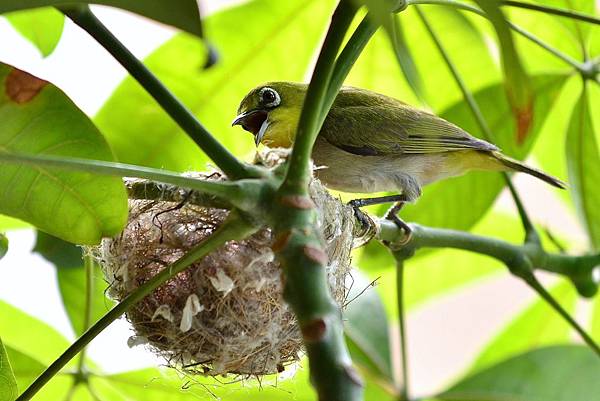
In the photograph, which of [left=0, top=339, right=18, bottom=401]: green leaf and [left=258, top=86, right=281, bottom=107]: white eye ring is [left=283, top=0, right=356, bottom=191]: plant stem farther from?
[left=258, top=86, right=281, bottom=107]: white eye ring

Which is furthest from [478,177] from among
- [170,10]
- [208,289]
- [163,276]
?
[170,10]

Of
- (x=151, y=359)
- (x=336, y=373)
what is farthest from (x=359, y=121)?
(x=336, y=373)

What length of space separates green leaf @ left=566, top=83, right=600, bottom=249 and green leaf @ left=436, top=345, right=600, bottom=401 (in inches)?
9.5

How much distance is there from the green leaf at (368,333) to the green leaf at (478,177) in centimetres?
20

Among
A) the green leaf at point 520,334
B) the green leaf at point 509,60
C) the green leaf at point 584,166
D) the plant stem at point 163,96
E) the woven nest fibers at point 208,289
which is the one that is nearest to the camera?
the green leaf at point 509,60

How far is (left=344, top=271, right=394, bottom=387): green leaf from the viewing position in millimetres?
1672

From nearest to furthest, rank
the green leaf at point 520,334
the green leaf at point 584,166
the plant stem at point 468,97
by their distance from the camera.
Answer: the plant stem at point 468,97 → the green leaf at point 584,166 → the green leaf at point 520,334

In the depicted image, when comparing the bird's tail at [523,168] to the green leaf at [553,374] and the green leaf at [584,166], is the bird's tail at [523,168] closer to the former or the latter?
the green leaf at [584,166]

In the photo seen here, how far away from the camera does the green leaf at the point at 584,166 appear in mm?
1544

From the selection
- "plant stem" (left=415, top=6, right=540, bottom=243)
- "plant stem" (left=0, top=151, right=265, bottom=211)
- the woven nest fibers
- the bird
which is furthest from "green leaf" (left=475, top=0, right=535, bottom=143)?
the bird

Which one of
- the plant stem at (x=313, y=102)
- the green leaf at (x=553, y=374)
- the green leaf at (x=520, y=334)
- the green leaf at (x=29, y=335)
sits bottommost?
the green leaf at (x=520, y=334)

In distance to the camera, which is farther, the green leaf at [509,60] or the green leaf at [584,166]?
the green leaf at [584,166]

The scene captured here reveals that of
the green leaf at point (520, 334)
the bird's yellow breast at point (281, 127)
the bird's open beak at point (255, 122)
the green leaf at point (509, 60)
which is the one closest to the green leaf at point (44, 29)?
the bird's open beak at point (255, 122)

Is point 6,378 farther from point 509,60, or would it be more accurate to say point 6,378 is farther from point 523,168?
point 523,168
